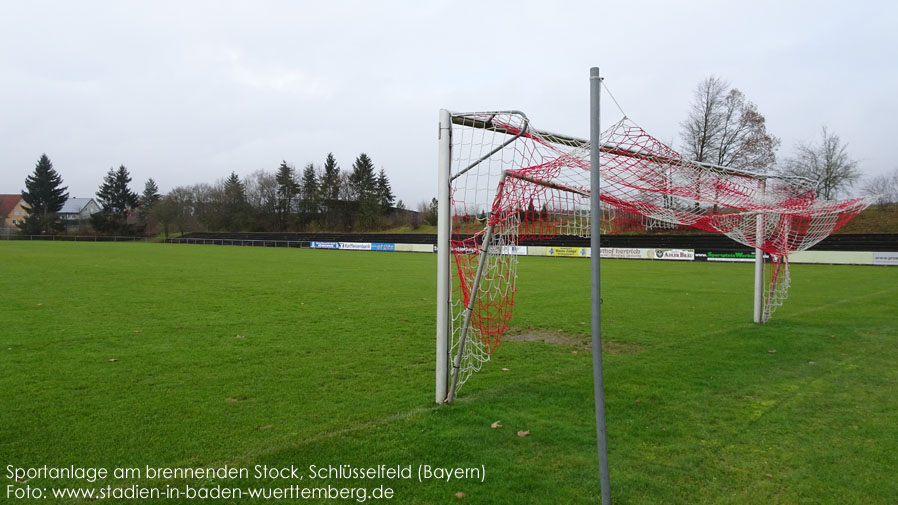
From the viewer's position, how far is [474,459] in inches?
145

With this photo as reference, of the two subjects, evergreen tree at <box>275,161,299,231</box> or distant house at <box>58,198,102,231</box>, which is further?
distant house at <box>58,198,102,231</box>

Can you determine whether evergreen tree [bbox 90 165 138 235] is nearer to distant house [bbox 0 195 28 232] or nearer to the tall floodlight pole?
distant house [bbox 0 195 28 232]

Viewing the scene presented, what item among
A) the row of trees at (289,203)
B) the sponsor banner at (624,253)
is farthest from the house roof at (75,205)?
the sponsor banner at (624,253)

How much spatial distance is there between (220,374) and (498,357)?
10.8ft

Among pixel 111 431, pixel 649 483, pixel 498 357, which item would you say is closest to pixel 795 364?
pixel 498 357

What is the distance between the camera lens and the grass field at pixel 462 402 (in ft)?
11.4

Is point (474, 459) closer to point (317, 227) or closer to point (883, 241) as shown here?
point (883, 241)

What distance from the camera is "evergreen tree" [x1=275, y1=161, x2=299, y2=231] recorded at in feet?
228

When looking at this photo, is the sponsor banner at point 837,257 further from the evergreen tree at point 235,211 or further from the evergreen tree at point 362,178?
the evergreen tree at point 235,211

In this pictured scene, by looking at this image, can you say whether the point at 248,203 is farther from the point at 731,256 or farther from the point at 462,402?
the point at 462,402

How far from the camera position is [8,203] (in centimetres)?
9044

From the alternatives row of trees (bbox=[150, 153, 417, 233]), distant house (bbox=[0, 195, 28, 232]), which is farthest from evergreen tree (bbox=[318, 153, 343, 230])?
distant house (bbox=[0, 195, 28, 232])

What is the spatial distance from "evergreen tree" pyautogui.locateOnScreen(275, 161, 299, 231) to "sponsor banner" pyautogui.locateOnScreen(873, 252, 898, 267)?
197 feet

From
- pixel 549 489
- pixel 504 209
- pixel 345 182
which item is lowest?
pixel 549 489
